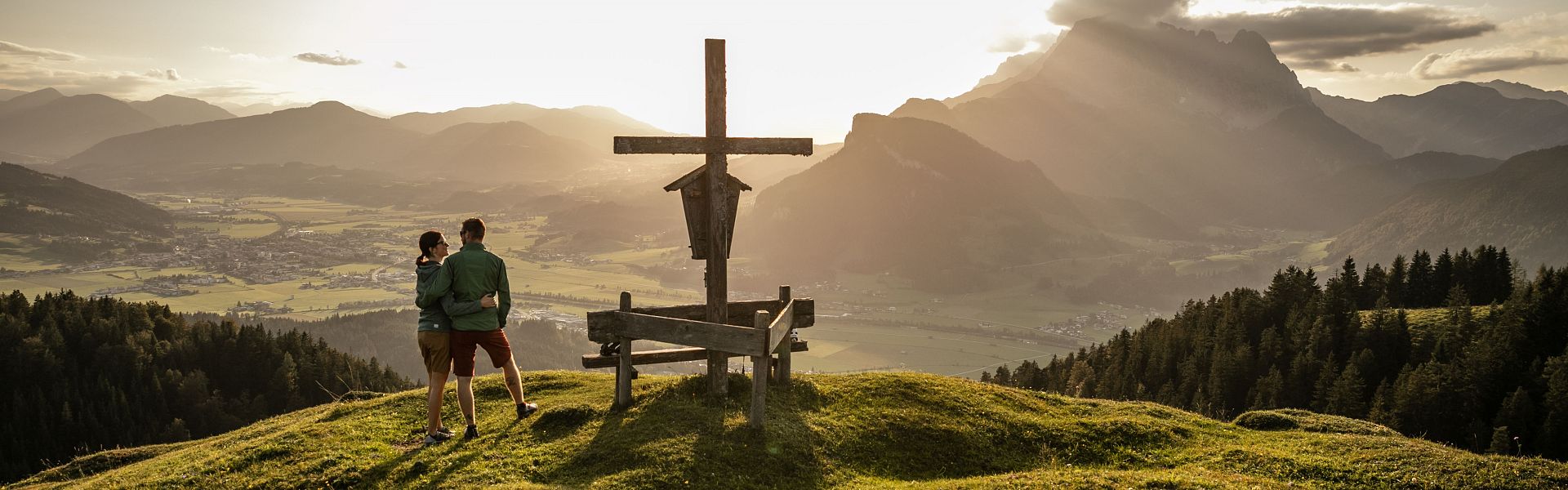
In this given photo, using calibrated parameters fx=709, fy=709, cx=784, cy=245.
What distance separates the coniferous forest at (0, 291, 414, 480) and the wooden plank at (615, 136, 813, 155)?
74351mm

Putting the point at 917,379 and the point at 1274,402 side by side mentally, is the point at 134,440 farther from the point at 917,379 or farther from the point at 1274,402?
the point at 1274,402

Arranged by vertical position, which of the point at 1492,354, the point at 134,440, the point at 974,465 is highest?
the point at 974,465

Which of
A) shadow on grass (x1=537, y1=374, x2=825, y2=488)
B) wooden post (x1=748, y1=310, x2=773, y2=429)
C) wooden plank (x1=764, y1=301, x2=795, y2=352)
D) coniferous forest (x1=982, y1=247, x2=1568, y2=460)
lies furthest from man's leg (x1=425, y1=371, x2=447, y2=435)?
coniferous forest (x1=982, y1=247, x2=1568, y2=460)

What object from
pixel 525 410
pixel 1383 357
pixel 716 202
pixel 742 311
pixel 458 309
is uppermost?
pixel 716 202

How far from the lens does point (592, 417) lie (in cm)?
1505

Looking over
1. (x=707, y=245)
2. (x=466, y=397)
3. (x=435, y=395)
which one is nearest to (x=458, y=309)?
(x=435, y=395)

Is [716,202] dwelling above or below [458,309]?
above

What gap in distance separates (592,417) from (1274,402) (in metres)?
66.8

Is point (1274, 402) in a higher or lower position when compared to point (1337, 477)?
lower

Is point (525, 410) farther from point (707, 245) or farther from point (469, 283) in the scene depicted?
point (707, 245)

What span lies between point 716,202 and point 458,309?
18.8 feet

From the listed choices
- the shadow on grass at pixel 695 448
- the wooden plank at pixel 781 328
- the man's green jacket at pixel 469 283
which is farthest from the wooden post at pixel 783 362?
the man's green jacket at pixel 469 283

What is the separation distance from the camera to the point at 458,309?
43.1ft

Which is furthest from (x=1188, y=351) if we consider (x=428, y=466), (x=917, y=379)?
(x=428, y=466)
